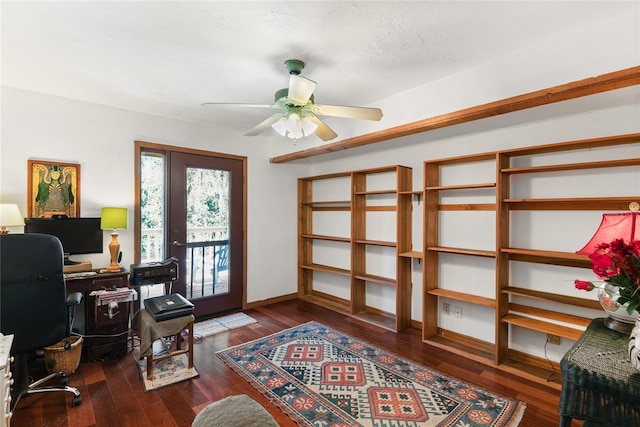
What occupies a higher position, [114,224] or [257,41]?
[257,41]

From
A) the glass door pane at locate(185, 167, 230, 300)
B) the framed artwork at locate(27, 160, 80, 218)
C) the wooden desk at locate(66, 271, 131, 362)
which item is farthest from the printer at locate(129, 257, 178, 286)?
the framed artwork at locate(27, 160, 80, 218)

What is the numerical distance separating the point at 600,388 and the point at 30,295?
3.09 meters

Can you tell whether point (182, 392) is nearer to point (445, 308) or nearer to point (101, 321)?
point (101, 321)

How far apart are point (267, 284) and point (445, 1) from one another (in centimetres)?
393

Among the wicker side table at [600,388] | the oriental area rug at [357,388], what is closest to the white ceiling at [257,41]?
the wicker side table at [600,388]

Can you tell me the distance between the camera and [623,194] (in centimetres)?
227

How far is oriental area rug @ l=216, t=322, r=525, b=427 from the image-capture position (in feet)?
6.63

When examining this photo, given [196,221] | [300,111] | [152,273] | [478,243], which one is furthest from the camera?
[196,221]

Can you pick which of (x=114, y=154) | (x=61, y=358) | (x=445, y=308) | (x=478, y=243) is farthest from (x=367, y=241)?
(x=61, y=358)

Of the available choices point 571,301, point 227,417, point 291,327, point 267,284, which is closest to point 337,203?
point 267,284

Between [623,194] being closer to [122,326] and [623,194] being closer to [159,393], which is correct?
[159,393]

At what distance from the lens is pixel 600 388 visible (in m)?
1.21

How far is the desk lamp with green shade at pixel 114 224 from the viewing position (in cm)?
→ 286

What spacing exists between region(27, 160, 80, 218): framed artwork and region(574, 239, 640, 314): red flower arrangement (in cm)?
406
